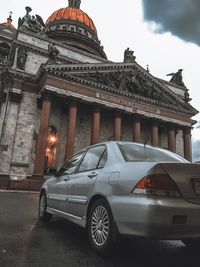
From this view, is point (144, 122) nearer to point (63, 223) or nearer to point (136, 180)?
point (63, 223)

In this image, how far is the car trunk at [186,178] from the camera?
3.10 metres

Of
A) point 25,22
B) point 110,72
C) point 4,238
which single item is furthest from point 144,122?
point 4,238

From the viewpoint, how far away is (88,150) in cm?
500

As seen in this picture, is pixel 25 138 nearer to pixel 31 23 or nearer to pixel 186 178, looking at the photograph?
pixel 31 23

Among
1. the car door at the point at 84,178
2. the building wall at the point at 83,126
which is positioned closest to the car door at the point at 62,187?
the car door at the point at 84,178

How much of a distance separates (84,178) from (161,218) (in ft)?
5.84

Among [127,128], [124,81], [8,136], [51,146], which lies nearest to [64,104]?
[51,146]

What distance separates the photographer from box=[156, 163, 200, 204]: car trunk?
3.10 metres

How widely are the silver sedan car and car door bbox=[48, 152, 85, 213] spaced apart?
0.47m

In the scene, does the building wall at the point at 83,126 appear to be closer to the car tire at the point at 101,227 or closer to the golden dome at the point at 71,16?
the car tire at the point at 101,227

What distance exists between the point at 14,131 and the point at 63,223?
18.8 metres

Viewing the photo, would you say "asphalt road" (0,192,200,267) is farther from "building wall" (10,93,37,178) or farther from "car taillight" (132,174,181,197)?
"building wall" (10,93,37,178)

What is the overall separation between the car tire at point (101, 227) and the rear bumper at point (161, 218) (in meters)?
0.32

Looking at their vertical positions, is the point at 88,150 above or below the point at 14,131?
below
